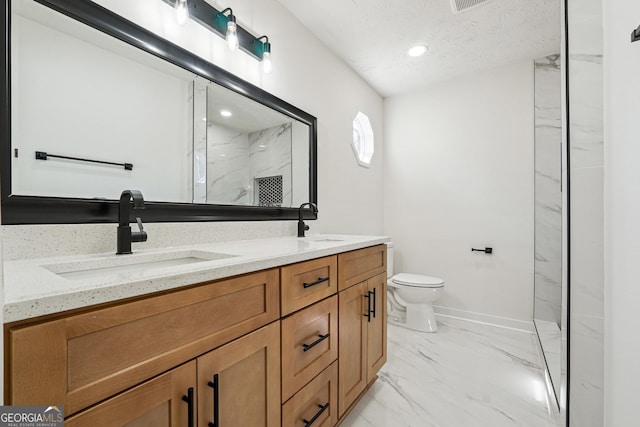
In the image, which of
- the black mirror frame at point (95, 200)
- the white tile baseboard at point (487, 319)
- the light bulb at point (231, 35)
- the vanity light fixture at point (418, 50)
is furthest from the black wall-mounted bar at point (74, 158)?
the white tile baseboard at point (487, 319)

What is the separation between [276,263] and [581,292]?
112cm

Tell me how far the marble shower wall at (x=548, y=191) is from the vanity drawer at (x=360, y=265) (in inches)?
66.5

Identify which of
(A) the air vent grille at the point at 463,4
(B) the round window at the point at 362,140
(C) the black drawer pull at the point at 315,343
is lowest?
(C) the black drawer pull at the point at 315,343

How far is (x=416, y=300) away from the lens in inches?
97.5

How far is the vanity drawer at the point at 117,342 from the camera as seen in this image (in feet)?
1.52

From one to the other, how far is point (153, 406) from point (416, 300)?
2.25 metres

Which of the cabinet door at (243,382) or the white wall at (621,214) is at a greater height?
the white wall at (621,214)

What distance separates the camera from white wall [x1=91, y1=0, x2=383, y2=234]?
1300 millimetres

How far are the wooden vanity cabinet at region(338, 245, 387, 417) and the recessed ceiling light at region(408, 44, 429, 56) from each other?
1.75m

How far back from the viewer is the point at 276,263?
3.08 ft

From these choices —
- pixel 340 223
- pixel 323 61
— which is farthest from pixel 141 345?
pixel 323 61

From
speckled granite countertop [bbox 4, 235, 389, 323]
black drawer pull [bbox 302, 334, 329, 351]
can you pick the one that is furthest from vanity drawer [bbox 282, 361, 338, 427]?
speckled granite countertop [bbox 4, 235, 389, 323]

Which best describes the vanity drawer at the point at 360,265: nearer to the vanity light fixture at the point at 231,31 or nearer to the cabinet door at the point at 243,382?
the cabinet door at the point at 243,382

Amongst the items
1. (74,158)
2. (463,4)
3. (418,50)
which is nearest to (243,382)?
(74,158)
